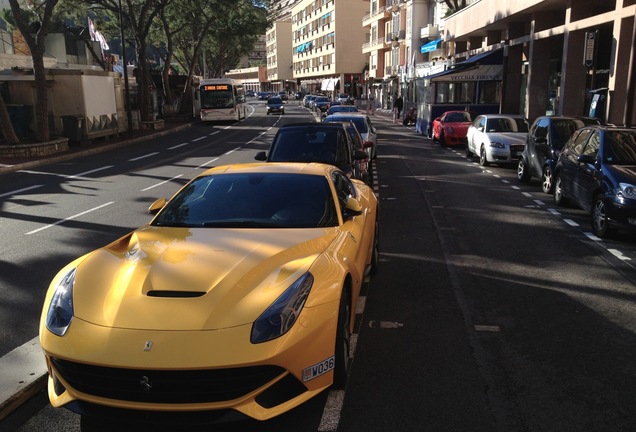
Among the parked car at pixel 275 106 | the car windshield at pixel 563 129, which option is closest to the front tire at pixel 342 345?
the car windshield at pixel 563 129

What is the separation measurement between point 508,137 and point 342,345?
15.2 meters

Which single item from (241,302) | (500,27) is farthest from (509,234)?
(500,27)

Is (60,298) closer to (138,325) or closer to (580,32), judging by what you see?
(138,325)

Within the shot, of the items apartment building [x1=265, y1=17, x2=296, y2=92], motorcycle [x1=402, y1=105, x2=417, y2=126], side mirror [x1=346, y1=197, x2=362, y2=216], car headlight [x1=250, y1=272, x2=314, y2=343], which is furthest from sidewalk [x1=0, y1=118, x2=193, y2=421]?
apartment building [x1=265, y1=17, x2=296, y2=92]

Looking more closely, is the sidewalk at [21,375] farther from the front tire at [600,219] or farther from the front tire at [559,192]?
the front tire at [559,192]

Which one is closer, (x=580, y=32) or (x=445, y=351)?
(x=445, y=351)

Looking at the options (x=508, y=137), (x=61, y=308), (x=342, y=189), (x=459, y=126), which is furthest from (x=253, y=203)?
(x=459, y=126)

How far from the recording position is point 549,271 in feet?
23.5

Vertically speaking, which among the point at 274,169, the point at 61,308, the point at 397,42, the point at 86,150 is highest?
the point at 397,42

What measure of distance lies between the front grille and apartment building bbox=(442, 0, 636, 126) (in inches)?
675

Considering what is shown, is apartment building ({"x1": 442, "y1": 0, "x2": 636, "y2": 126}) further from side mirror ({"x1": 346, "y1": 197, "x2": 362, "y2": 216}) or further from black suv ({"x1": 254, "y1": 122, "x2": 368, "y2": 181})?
side mirror ({"x1": 346, "y1": 197, "x2": 362, "y2": 216})

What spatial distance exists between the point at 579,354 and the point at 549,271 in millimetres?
2567

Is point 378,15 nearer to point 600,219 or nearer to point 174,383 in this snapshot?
point 600,219

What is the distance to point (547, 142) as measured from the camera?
13.0 metres
